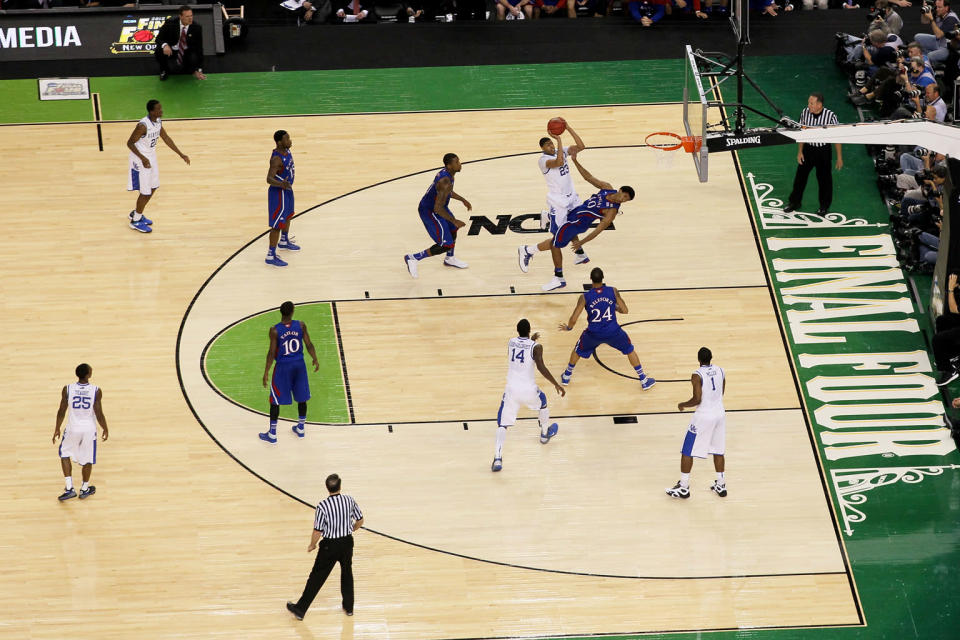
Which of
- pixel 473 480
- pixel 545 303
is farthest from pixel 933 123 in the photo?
pixel 473 480

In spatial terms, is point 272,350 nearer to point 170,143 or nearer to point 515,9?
point 170,143

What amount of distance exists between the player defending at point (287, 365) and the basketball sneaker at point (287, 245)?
3537 millimetres

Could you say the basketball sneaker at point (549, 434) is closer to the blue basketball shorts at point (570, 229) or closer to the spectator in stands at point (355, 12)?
the blue basketball shorts at point (570, 229)

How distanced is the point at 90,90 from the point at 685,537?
1275cm

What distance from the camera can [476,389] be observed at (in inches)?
715

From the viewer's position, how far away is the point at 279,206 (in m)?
19.7

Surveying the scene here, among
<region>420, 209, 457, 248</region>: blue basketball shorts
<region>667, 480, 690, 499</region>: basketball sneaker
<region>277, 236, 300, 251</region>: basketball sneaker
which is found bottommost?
<region>667, 480, 690, 499</region>: basketball sneaker

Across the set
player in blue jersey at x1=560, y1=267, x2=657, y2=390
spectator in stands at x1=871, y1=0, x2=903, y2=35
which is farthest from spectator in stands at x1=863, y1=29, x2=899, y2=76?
player in blue jersey at x1=560, y1=267, x2=657, y2=390

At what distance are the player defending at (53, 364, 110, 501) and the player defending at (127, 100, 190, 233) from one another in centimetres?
491

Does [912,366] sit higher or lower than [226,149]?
lower

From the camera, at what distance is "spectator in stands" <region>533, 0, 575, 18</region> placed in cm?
2575

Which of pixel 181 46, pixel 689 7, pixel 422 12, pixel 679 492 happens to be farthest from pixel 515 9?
pixel 679 492

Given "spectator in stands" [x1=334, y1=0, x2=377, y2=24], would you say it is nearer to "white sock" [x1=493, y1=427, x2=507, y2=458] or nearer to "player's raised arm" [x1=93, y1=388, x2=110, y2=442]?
"white sock" [x1=493, y1=427, x2=507, y2=458]

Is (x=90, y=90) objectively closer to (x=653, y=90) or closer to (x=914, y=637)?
(x=653, y=90)
